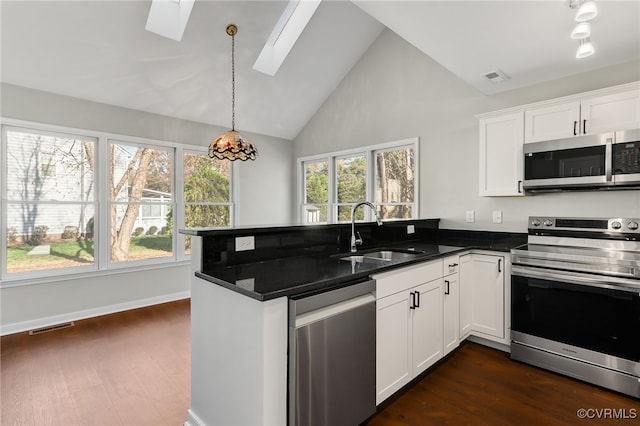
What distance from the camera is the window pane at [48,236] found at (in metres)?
3.48

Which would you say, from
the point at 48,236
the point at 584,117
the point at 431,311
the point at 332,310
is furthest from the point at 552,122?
the point at 48,236

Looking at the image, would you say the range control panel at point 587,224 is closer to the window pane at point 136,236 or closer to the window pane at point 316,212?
the window pane at point 316,212

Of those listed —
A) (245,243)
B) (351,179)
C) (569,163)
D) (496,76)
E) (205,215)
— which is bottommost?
(245,243)

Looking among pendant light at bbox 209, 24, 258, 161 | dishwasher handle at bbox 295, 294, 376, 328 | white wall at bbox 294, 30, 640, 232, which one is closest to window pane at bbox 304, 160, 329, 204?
white wall at bbox 294, 30, 640, 232

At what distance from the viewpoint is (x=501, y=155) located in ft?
9.98

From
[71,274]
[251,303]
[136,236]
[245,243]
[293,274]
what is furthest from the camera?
[136,236]

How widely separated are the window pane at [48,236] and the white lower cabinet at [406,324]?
12.3ft

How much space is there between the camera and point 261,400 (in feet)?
4.55

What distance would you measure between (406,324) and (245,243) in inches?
45.6

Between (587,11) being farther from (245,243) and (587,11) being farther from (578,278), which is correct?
(245,243)

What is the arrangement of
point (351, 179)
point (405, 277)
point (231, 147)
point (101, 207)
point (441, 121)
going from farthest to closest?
point (351, 179) < point (101, 207) < point (441, 121) < point (231, 147) < point (405, 277)

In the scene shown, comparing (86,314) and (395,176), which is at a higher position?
(395,176)

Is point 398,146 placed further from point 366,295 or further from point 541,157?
point 366,295

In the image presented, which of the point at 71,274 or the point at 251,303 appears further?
the point at 71,274
